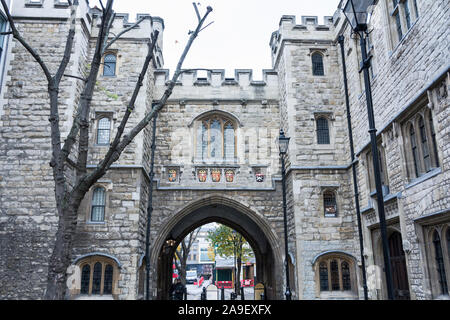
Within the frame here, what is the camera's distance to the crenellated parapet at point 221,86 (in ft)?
48.1

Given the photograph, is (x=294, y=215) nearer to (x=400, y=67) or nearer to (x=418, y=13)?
(x=400, y=67)

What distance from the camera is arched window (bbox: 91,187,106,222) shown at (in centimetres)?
1214

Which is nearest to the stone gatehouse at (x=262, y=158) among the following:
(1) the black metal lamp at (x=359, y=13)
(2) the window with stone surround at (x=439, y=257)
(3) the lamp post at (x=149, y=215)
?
(2) the window with stone surround at (x=439, y=257)

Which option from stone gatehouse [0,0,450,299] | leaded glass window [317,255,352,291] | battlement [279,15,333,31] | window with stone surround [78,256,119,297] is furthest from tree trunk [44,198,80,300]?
battlement [279,15,333,31]

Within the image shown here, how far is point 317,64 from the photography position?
543 inches

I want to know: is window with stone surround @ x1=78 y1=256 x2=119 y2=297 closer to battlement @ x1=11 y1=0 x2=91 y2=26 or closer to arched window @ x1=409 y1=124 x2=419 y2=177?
battlement @ x1=11 y1=0 x2=91 y2=26

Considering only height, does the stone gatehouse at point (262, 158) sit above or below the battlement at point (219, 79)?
below

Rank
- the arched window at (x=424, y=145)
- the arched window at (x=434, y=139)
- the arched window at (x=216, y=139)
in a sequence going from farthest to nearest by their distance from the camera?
1. the arched window at (x=216, y=139)
2. the arched window at (x=424, y=145)
3. the arched window at (x=434, y=139)

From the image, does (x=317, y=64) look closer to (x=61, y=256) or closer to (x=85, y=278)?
(x=85, y=278)

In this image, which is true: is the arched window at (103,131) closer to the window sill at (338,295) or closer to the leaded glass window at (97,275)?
the leaded glass window at (97,275)

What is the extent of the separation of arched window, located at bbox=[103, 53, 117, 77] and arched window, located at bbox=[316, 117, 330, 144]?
7.16 m

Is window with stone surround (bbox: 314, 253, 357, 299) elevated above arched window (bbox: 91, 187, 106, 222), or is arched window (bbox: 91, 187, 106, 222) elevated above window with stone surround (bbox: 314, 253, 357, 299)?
arched window (bbox: 91, 187, 106, 222)

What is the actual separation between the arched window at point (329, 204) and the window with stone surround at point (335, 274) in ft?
4.14
